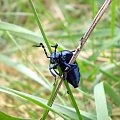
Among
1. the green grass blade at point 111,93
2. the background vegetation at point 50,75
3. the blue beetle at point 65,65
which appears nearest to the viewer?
the blue beetle at point 65,65

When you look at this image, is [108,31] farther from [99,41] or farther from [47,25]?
[47,25]

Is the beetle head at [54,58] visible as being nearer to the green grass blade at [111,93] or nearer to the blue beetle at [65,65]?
the blue beetle at [65,65]

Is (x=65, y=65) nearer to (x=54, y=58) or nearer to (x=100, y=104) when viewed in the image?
(x=54, y=58)

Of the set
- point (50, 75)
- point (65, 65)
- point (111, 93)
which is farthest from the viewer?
point (50, 75)

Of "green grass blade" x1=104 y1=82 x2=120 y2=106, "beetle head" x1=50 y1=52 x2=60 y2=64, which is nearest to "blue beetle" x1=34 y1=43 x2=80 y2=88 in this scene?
"beetle head" x1=50 y1=52 x2=60 y2=64

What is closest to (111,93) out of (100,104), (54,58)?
(100,104)

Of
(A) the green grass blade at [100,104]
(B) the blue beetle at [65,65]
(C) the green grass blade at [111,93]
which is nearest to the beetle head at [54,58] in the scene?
(B) the blue beetle at [65,65]

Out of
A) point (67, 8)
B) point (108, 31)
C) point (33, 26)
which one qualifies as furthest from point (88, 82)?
point (33, 26)

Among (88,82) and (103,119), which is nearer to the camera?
(103,119)
